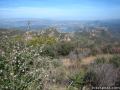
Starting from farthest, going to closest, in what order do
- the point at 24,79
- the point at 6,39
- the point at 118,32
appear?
the point at 118,32, the point at 6,39, the point at 24,79

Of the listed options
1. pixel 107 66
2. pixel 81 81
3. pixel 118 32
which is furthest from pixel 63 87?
pixel 118 32

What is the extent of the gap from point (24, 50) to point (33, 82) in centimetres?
88

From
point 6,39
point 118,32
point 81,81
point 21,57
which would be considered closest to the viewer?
point 21,57

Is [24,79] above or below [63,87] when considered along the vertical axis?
above

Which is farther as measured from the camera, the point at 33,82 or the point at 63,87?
the point at 63,87

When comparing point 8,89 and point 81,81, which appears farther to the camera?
point 81,81

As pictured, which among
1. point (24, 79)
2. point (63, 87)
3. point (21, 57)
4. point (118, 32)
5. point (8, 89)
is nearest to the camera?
point (8, 89)

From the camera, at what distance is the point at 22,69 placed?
625 centimetres

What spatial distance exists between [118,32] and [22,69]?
23.6m

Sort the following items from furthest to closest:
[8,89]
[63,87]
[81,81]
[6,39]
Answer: [81,81]
[63,87]
[6,39]
[8,89]

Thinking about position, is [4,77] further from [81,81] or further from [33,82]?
[81,81]

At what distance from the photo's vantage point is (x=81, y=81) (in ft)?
29.9

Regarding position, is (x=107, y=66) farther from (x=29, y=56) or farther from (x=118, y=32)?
(x=118, y=32)

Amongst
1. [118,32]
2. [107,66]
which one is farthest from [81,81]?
[118,32]
